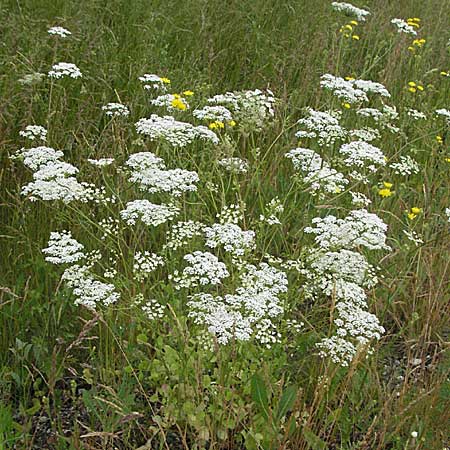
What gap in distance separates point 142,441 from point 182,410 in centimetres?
34

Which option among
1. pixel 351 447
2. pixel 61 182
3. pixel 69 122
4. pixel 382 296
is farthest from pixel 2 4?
pixel 351 447

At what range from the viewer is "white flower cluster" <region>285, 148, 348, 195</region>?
2592mm

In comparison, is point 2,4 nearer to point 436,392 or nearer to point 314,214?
point 314,214

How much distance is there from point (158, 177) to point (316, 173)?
0.60m

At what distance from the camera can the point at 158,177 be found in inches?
92.4

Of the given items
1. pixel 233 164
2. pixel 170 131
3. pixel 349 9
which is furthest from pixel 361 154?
pixel 349 9

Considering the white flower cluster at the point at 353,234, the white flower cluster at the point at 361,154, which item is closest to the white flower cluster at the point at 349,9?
the white flower cluster at the point at 361,154

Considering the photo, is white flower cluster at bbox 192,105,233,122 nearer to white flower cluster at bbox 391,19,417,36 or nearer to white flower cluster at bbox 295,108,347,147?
white flower cluster at bbox 295,108,347,147

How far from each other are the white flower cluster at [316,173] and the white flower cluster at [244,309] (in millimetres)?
520

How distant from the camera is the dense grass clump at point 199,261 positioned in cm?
216

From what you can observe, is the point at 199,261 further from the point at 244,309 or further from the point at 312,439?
the point at 312,439

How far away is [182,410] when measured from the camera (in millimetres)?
2141

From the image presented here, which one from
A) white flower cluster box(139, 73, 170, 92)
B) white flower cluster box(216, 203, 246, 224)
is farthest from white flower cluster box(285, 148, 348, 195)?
white flower cluster box(139, 73, 170, 92)

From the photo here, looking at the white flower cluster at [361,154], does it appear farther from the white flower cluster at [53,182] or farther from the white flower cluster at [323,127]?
the white flower cluster at [53,182]
